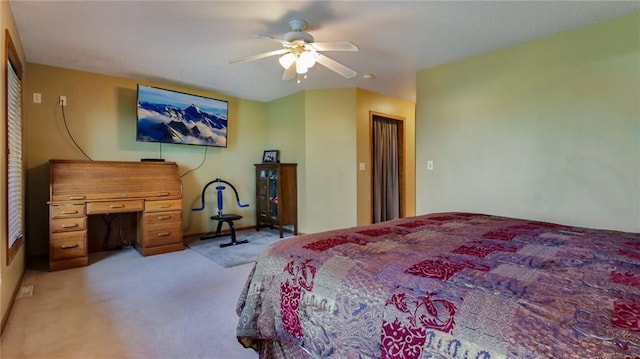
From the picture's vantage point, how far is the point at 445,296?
2.97ft

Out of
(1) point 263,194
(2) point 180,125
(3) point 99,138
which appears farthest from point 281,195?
(3) point 99,138

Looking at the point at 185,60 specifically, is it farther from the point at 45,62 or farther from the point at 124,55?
the point at 45,62

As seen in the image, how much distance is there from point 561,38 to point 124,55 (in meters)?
4.22

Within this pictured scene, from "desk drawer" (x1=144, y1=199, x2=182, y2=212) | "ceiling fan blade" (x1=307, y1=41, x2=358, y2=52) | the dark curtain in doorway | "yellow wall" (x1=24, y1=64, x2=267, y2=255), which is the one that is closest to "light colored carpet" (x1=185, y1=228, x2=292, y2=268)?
"yellow wall" (x1=24, y1=64, x2=267, y2=255)

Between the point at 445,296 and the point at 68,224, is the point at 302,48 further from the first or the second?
the point at 68,224

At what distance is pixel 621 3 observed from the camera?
225 cm

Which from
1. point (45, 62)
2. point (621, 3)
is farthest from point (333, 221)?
point (45, 62)

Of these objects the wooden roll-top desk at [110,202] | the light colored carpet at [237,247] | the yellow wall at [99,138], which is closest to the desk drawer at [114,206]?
the wooden roll-top desk at [110,202]

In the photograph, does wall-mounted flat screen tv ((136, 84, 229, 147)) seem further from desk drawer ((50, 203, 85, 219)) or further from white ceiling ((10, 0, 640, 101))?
desk drawer ((50, 203, 85, 219))

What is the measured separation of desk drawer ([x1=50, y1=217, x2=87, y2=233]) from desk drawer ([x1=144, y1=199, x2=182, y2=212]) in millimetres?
614

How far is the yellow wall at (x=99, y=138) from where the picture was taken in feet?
11.7

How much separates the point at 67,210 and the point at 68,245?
0.36m

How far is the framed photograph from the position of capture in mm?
5246

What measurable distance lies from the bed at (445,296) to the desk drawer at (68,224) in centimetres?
281
